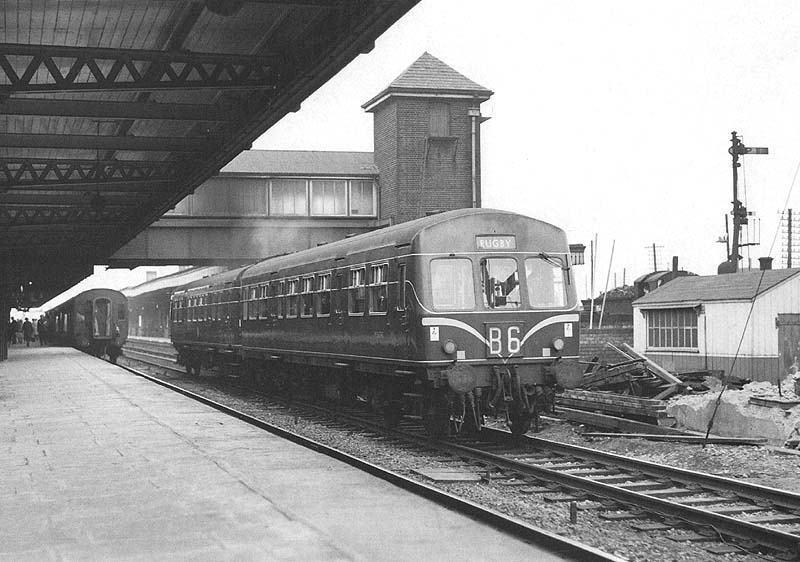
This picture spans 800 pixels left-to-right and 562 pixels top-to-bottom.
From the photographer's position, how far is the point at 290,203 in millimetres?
38219

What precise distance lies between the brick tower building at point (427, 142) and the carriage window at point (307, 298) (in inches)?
795

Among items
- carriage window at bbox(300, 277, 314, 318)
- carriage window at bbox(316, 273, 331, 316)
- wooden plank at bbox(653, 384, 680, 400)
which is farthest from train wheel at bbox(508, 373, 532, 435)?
wooden plank at bbox(653, 384, 680, 400)

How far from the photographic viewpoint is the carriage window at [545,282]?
44.3 ft

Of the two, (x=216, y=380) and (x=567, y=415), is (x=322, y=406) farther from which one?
(x=216, y=380)

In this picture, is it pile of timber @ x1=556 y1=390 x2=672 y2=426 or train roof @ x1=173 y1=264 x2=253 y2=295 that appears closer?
pile of timber @ x1=556 y1=390 x2=672 y2=426

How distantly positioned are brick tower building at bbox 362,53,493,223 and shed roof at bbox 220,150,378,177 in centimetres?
84

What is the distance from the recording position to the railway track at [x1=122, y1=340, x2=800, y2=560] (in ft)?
25.6

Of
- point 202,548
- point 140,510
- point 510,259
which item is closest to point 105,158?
point 510,259

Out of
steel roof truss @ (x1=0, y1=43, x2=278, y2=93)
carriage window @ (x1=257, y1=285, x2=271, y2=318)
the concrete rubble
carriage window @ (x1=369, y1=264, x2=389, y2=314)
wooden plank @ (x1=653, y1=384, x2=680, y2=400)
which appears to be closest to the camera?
steel roof truss @ (x1=0, y1=43, x2=278, y2=93)

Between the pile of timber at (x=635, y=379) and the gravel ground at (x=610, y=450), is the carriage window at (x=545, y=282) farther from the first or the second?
the pile of timber at (x=635, y=379)

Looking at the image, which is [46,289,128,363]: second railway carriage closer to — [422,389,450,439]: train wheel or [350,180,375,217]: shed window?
[350,180,375,217]: shed window

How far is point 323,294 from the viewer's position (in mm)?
17203

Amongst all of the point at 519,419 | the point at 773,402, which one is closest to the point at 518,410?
the point at 519,419

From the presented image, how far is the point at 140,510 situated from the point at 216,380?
21345mm
